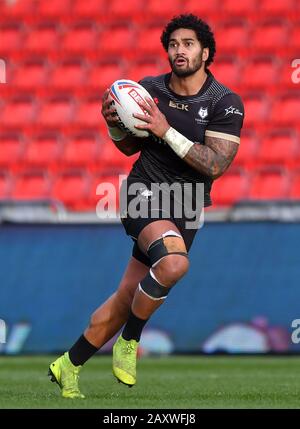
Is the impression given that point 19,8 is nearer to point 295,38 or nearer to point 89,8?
point 89,8

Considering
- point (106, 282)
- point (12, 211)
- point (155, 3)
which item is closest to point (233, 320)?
point (106, 282)

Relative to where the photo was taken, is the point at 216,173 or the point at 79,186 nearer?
the point at 216,173

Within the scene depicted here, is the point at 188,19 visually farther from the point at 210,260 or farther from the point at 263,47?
the point at 263,47

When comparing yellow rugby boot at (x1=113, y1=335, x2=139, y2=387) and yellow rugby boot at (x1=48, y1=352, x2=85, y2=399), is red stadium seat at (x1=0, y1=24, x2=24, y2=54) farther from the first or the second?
yellow rugby boot at (x1=113, y1=335, x2=139, y2=387)

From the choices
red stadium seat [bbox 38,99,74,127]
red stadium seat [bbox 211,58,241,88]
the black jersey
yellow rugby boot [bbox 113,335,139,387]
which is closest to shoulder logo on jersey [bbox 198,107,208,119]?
the black jersey

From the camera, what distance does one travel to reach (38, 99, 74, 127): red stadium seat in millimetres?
16406

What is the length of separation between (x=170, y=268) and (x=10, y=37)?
1295 centimetres

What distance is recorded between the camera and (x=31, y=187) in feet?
50.0

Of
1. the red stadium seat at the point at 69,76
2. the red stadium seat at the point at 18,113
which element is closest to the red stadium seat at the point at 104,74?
the red stadium seat at the point at 69,76

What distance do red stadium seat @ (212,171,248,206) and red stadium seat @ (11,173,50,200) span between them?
2.41m


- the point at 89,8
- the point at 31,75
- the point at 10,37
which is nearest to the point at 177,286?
the point at 31,75

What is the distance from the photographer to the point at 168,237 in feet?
19.7

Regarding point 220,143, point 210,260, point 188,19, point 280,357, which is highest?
point 188,19

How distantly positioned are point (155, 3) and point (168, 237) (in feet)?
40.3
